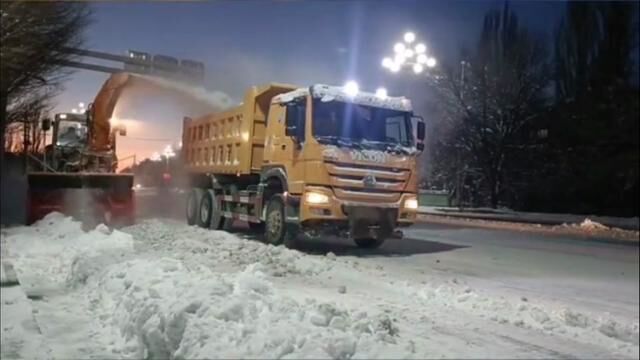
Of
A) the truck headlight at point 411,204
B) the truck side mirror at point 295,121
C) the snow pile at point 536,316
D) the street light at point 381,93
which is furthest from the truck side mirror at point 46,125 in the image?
the snow pile at point 536,316

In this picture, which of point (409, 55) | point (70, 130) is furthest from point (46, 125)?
point (409, 55)

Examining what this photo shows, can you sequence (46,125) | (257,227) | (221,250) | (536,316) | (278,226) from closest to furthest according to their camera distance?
(46,125) < (221,250) < (278,226) < (257,227) < (536,316)

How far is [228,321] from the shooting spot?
244 centimetres

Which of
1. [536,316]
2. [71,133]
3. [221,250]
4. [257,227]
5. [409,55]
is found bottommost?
[536,316]

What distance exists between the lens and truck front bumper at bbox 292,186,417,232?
7.20ft

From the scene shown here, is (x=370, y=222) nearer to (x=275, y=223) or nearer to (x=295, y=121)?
(x=295, y=121)

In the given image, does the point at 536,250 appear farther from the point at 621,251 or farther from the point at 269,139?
the point at 269,139

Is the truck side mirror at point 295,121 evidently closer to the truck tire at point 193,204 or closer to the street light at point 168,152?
the truck tire at point 193,204

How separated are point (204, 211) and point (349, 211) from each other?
0.62 meters

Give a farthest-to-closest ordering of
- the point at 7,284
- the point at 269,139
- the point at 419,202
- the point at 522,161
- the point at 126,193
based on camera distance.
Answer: the point at 7,284
the point at 269,139
the point at 126,193
the point at 419,202
the point at 522,161

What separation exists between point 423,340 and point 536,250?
331 centimetres

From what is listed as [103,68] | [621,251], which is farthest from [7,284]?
[621,251]

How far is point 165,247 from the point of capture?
2738mm

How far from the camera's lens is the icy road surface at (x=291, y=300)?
96.5 inches
